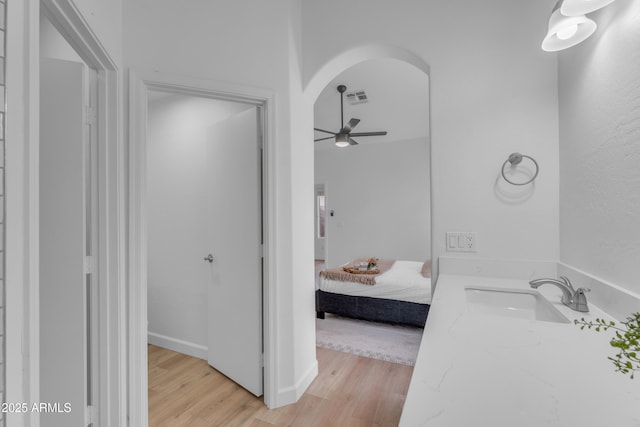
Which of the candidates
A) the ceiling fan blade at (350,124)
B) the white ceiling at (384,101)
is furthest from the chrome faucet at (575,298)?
the ceiling fan blade at (350,124)

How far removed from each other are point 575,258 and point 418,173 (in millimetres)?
4371

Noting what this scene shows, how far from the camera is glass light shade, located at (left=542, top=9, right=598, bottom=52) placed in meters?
1.13

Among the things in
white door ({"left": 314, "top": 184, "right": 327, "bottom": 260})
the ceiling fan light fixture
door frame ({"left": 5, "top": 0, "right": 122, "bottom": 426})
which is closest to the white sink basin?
the ceiling fan light fixture

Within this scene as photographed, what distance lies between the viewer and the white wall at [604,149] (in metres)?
0.98

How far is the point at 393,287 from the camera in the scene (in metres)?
3.27

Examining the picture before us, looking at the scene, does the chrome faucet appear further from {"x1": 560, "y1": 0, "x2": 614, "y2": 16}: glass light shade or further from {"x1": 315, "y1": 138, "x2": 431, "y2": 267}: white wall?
{"x1": 315, "y1": 138, "x2": 431, "y2": 267}: white wall

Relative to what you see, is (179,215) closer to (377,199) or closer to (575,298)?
(575,298)

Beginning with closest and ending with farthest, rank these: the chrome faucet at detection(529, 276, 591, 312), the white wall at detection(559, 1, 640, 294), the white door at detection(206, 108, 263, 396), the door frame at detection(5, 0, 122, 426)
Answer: the door frame at detection(5, 0, 122, 426) → the white wall at detection(559, 1, 640, 294) → the chrome faucet at detection(529, 276, 591, 312) → the white door at detection(206, 108, 263, 396)

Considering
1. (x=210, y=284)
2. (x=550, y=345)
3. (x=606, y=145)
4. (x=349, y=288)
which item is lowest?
(x=349, y=288)

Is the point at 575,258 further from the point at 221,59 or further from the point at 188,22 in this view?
the point at 188,22

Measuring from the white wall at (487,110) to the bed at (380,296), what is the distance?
1.54m

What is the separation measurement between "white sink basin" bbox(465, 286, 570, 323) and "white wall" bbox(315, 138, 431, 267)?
410 cm

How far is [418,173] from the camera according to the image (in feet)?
18.4

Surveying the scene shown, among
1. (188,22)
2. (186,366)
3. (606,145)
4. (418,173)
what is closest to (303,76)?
(188,22)
